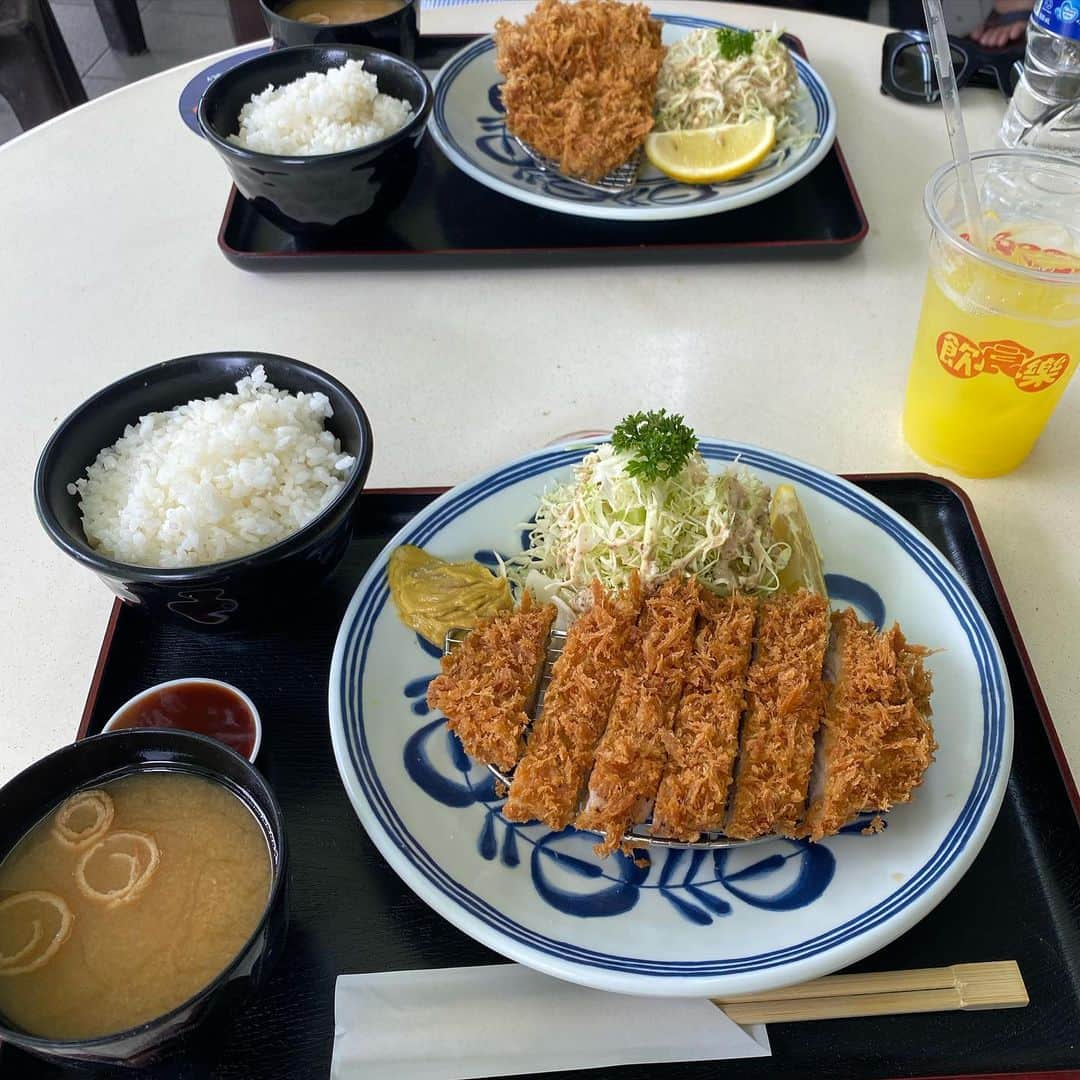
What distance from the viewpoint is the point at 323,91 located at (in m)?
2.36

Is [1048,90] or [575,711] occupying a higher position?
[1048,90]

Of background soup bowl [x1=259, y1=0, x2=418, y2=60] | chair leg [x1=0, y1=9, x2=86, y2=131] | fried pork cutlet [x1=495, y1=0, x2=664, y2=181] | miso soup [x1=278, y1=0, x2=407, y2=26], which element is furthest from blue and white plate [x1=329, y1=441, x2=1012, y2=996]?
chair leg [x1=0, y1=9, x2=86, y2=131]

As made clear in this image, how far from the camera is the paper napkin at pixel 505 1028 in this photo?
1.18 metres

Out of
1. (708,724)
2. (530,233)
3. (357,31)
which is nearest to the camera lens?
(708,724)

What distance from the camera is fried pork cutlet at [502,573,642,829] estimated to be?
137cm

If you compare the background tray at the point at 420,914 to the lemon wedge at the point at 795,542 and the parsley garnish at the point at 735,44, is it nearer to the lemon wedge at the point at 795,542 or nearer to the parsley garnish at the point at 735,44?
the lemon wedge at the point at 795,542

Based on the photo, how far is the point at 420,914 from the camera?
4.44 ft

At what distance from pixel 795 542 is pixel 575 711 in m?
0.53

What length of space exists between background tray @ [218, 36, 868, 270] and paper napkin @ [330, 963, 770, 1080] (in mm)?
1767

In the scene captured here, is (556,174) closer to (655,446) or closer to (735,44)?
(735,44)

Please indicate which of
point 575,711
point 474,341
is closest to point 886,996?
point 575,711

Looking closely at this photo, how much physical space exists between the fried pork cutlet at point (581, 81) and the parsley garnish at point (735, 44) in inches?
7.2

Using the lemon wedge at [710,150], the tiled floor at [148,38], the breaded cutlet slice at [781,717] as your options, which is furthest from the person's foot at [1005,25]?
the breaded cutlet slice at [781,717]

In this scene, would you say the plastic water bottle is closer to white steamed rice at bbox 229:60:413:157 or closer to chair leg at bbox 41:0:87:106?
white steamed rice at bbox 229:60:413:157
